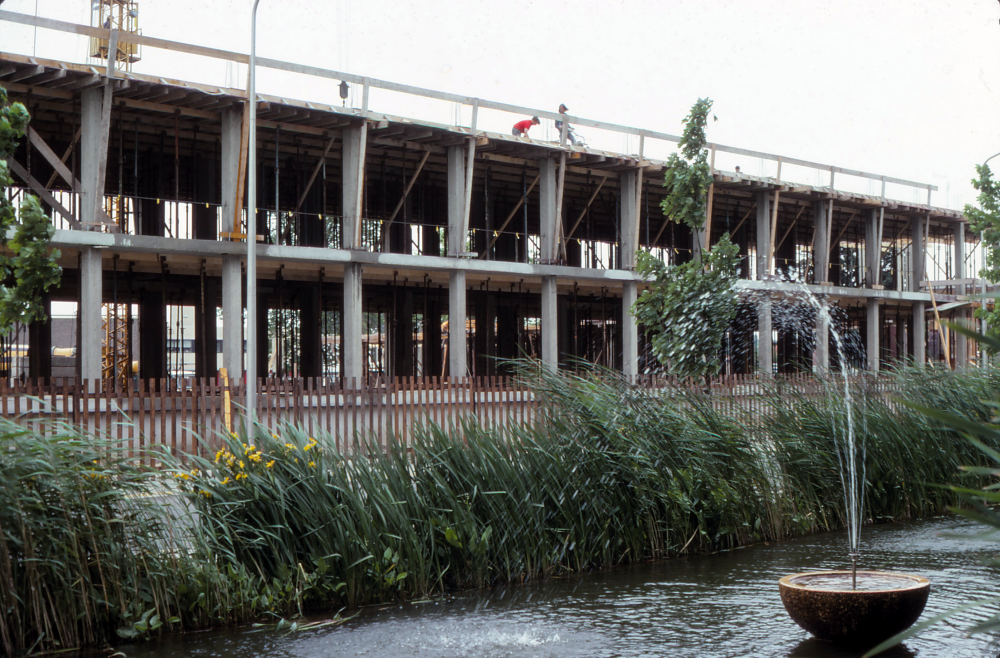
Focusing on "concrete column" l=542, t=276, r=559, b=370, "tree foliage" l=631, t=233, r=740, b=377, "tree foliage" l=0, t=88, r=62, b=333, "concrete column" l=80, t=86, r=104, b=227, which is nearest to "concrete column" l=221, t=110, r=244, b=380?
"concrete column" l=80, t=86, r=104, b=227

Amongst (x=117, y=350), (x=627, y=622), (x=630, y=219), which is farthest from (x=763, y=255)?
(x=627, y=622)

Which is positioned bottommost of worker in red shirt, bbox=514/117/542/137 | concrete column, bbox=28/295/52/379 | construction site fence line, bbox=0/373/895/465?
construction site fence line, bbox=0/373/895/465

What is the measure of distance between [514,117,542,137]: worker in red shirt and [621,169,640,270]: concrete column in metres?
3.85

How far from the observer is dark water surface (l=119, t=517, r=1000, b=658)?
637 cm

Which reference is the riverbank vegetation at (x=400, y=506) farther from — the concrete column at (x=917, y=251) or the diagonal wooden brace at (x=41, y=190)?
the concrete column at (x=917, y=251)

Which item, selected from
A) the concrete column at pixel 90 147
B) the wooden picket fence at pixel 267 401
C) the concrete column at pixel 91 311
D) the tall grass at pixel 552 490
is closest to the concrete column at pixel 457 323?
the wooden picket fence at pixel 267 401

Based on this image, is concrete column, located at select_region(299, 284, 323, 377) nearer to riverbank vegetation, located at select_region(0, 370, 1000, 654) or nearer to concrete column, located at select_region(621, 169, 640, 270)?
concrete column, located at select_region(621, 169, 640, 270)

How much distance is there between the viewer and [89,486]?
21.4ft

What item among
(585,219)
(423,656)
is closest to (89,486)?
(423,656)

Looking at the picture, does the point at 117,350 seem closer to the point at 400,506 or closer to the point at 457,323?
the point at 457,323

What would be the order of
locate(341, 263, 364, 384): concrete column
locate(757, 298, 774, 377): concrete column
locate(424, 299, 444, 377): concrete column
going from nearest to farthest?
locate(341, 263, 364, 384): concrete column → locate(757, 298, 774, 377): concrete column → locate(424, 299, 444, 377): concrete column

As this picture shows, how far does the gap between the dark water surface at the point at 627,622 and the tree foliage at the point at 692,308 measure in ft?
28.0

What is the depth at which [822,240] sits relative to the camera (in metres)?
35.7

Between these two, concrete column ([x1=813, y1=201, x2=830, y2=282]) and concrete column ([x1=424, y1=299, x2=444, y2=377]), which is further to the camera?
concrete column ([x1=813, y1=201, x2=830, y2=282])
